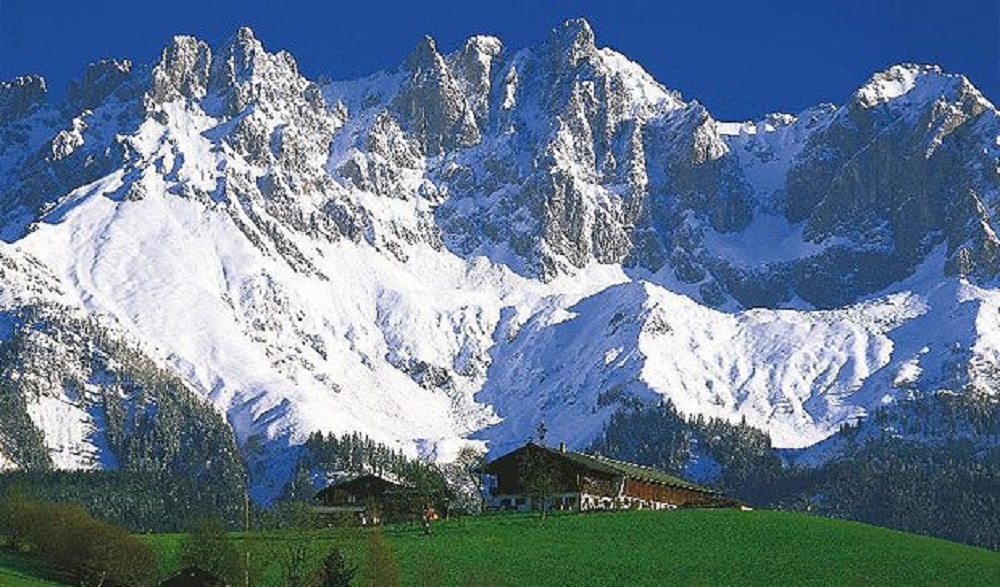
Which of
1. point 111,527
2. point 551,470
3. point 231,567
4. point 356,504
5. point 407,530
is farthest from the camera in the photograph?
point 356,504

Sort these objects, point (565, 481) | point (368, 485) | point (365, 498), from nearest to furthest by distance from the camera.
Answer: point (565, 481)
point (365, 498)
point (368, 485)

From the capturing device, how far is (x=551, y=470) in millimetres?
164000

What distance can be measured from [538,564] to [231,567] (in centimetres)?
2109

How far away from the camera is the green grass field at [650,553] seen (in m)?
111

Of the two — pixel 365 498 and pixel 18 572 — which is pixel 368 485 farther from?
pixel 18 572

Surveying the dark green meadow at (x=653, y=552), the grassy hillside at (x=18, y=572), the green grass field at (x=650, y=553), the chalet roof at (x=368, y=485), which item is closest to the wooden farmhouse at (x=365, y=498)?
the chalet roof at (x=368, y=485)

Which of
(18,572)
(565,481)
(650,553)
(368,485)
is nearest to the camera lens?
(18,572)

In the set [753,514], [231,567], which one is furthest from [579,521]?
[231,567]

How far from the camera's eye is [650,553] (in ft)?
392

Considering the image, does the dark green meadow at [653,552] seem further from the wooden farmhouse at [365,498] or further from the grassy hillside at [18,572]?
the wooden farmhouse at [365,498]

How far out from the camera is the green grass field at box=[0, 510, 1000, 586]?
363 ft

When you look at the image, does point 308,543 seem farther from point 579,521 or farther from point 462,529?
point 579,521

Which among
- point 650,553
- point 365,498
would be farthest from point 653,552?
point 365,498

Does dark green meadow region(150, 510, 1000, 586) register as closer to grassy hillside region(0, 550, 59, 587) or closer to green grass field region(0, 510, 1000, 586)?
green grass field region(0, 510, 1000, 586)
